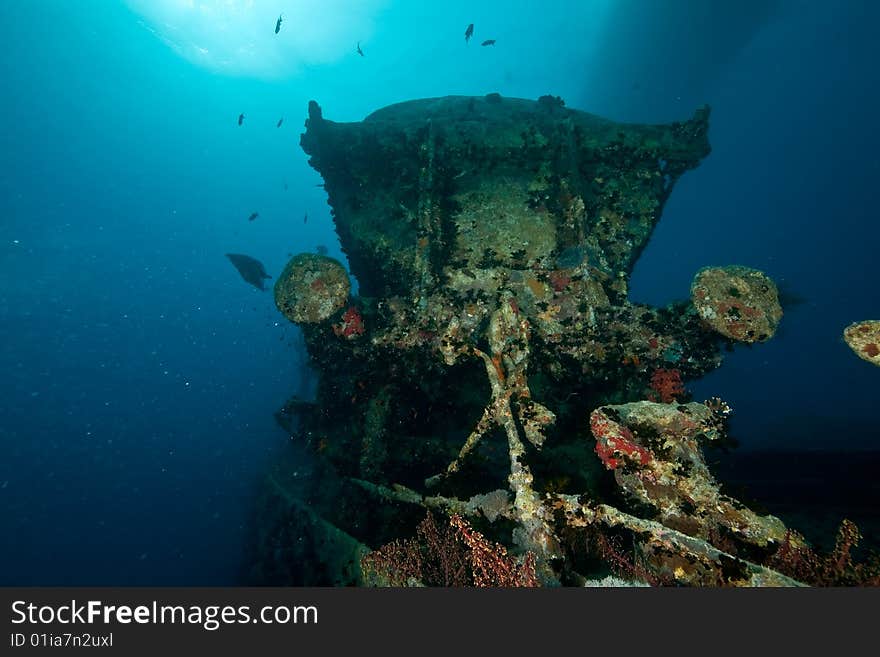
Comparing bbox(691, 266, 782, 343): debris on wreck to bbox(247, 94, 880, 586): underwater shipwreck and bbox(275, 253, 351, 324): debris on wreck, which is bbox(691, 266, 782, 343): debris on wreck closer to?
bbox(247, 94, 880, 586): underwater shipwreck

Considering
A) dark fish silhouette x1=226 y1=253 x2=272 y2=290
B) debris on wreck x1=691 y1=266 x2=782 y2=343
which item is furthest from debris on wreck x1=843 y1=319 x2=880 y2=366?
dark fish silhouette x1=226 y1=253 x2=272 y2=290

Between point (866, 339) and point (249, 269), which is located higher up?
point (249, 269)

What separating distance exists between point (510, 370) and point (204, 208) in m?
146

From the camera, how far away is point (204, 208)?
12512 cm

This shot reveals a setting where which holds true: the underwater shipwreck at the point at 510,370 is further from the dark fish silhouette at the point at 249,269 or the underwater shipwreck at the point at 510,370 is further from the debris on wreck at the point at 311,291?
the dark fish silhouette at the point at 249,269

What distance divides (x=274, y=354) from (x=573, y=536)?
358 ft

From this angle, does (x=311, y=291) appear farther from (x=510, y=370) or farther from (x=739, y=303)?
(x=739, y=303)

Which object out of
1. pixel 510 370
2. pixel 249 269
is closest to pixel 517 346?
pixel 510 370

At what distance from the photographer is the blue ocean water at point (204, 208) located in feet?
93.0

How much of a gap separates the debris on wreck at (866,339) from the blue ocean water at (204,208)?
569 cm

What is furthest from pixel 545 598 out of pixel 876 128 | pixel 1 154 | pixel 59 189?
pixel 59 189

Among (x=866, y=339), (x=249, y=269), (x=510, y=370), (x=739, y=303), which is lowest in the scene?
(x=510, y=370)

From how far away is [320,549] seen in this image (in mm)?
5992

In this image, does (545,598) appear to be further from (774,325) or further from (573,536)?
(774,325)
